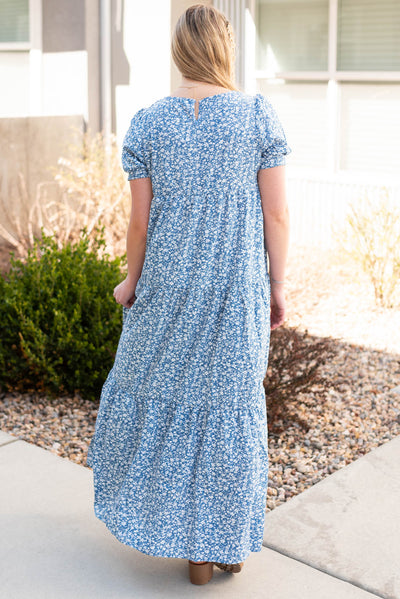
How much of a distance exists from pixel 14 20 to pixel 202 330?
21.8 ft

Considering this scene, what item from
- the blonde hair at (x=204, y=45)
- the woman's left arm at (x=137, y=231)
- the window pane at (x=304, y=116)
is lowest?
the woman's left arm at (x=137, y=231)

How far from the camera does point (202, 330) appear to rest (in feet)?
7.93

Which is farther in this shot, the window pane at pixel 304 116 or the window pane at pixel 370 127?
the window pane at pixel 304 116

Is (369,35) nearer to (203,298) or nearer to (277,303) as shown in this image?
(277,303)

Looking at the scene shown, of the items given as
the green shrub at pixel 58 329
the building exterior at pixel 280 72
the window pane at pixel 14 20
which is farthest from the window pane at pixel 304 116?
the green shrub at pixel 58 329

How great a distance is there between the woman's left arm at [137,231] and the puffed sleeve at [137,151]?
28mm

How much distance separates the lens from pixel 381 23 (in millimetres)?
7336

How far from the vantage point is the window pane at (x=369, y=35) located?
7.28 m

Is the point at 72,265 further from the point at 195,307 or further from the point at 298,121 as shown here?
the point at 298,121

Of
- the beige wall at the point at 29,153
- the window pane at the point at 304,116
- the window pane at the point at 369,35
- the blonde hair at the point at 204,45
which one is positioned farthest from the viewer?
the window pane at the point at 304,116

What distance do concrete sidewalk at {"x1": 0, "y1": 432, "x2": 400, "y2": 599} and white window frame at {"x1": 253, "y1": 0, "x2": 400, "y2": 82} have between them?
16.4ft

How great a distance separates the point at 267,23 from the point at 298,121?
105cm

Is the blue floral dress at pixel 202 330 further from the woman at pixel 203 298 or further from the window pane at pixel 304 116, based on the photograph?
the window pane at pixel 304 116

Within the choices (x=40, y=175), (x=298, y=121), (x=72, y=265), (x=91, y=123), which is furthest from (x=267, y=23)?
(x=72, y=265)
